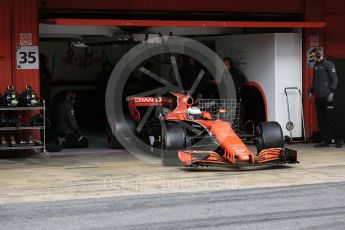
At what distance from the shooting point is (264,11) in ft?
53.1

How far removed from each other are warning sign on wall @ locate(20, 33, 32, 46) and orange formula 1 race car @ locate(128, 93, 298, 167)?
8.65ft

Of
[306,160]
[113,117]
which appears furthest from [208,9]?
[306,160]

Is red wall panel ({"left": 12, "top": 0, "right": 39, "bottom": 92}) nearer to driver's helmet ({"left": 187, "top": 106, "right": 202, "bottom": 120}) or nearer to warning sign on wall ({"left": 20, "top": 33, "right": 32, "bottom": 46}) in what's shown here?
warning sign on wall ({"left": 20, "top": 33, "right": 32, "bottom": 46})

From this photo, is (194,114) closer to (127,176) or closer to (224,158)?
(224,158)

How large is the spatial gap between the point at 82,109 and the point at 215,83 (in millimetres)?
5146

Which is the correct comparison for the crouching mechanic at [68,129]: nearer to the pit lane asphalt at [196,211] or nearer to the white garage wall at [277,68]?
the white garage wall at [277,68]

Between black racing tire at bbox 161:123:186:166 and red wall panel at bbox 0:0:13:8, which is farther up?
red wall panel at bbox 0:0:13:8

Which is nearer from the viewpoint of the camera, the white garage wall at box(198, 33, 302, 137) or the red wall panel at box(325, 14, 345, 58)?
the white garage wall at box(198, 33, 302, 137)

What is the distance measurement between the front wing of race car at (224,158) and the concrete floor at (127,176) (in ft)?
0.53

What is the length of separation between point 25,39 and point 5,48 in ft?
1.29

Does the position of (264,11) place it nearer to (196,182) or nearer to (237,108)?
(237,108)

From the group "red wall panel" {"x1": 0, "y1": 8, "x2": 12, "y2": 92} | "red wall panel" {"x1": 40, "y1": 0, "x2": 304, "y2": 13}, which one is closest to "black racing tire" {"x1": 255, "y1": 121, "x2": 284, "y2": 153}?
"red wall panel" {"x1": 40, "y1": 0, "x2": 304, "y2": 13}

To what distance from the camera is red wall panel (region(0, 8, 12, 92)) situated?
14.0 meters

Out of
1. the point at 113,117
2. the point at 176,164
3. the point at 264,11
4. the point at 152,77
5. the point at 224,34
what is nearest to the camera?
the point at 176,164
